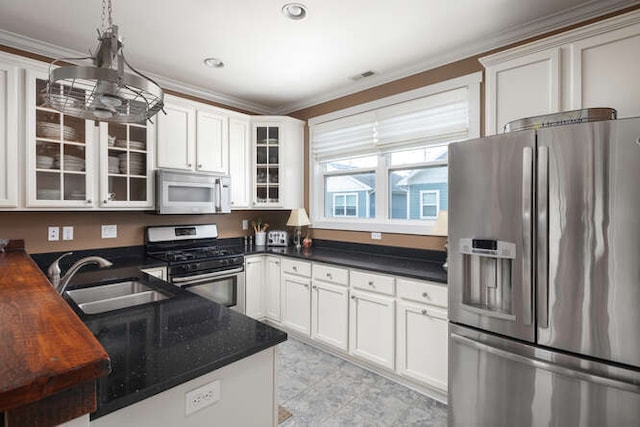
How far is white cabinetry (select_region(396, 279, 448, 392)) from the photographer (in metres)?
2.27

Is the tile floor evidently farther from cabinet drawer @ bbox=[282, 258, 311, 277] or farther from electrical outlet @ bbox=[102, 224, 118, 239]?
electrical outlet @ bbox=[102, 224, 118, 239]

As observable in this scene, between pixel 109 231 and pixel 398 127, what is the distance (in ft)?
9.59

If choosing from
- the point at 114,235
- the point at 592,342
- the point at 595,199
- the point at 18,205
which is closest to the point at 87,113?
the point at 18,205

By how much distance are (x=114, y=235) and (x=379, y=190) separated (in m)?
2.62

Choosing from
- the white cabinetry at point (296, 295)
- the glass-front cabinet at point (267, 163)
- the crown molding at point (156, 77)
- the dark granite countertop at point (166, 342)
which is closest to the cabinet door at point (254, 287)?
the white cabinetry at point (296, 295)

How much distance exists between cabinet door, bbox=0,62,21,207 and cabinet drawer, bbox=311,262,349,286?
237 centimetres

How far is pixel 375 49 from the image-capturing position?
2.71m

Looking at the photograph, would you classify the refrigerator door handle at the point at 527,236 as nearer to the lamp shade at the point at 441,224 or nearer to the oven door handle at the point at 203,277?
the lamp shade at the point at 441,224

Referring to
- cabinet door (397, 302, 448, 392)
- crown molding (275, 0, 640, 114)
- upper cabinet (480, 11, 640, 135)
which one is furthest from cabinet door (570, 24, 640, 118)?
cabinet door (397, 302, 448, 392)

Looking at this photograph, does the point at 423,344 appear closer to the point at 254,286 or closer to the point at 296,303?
the point at 296,303

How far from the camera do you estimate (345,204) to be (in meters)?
3.77

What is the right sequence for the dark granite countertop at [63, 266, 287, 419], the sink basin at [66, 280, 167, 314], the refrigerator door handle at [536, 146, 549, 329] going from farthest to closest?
the sink basin at [66, 280, 167, 314] → the refrigerator door handle at [536, 146, 549, 329] → the dark granite countertop at [63, 266, 287, 419]

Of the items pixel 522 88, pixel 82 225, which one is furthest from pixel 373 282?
pixel 82 225

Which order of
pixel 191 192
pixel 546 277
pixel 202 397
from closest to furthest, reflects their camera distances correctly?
pixel 202 397 < pixel 546 277 < pixel 191 192
